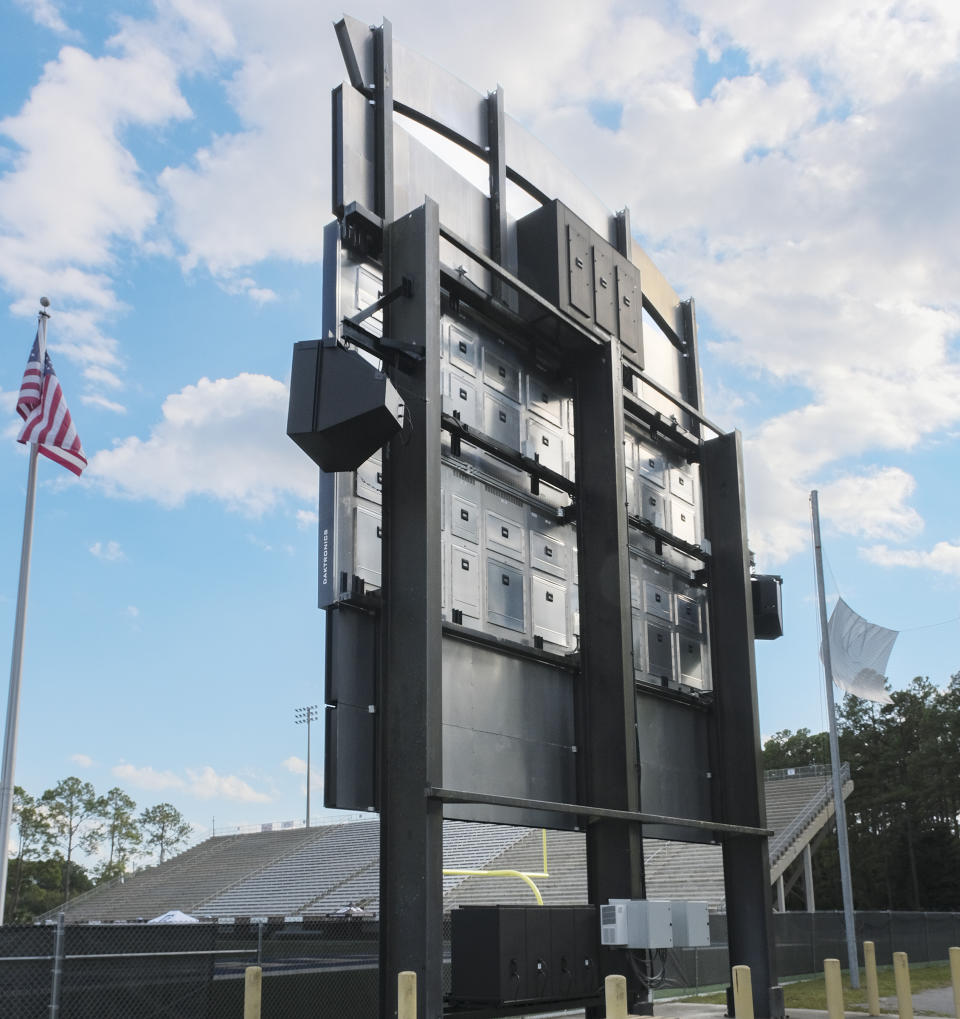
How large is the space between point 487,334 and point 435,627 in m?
3.76

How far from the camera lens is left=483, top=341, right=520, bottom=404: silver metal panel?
11.4 meters

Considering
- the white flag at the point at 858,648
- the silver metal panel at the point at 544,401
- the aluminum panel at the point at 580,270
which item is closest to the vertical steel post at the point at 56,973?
the silver metal panel at the point at 544,401

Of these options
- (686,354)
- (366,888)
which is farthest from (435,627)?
(366,888)

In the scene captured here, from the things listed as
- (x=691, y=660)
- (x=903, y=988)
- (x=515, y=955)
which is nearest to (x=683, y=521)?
(x=691, y=660)

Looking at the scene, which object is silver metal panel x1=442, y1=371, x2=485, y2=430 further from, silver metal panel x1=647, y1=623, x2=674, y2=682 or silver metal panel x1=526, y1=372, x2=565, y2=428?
silver metal panel x1=647, y1=623, x2=674, y2=682

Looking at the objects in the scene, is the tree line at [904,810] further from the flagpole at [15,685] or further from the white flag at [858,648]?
the flagpole at [15,685]

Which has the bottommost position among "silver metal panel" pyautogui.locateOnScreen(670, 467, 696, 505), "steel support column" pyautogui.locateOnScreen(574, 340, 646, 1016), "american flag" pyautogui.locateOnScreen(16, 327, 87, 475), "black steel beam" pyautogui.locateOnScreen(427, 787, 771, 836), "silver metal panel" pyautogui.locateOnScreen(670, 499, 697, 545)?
"black steel beam" pyautogui.locateOnScreen(427, 787, 771, 836)

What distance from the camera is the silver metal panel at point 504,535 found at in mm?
10891

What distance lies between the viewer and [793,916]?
2164 cm

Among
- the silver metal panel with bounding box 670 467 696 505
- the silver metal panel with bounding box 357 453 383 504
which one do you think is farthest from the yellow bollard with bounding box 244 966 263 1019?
the silver metal panel with bounding box 670 467 696 505

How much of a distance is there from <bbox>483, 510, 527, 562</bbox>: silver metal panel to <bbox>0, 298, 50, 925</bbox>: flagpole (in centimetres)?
723

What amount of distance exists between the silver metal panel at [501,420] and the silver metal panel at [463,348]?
35cm

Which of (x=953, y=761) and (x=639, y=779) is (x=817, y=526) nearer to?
(x=639, y=779)

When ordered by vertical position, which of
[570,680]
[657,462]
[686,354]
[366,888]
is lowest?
[366,888]
